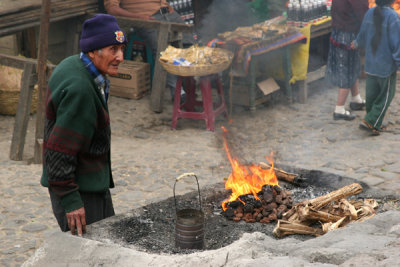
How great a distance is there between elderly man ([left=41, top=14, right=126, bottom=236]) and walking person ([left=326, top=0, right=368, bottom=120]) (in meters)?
6.39

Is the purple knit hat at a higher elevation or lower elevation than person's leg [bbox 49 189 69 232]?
higher

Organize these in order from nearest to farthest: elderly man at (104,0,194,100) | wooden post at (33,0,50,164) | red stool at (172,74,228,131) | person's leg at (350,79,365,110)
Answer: wooden post at (33,0,50,164) < red stool at (172,74,228,131) < person's leg at (350,79,365,110) < elderly man at (104,0,194,100)

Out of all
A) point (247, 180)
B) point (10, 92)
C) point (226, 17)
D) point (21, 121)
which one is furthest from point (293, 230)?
point (226, 17)

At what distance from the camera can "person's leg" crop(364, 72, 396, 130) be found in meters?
8.55

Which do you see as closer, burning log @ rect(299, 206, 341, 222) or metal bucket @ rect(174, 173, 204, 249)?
metal bucket @ rect(174, 173, 204, 249)

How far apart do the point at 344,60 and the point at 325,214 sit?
568 cm

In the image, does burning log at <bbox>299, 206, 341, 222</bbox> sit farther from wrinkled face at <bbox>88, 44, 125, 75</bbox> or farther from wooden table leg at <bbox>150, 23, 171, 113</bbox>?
wooden table leg at <bbox>150, 23, 171, 113</bbox>

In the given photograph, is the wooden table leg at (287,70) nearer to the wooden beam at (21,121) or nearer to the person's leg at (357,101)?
the person's leg at (357,101)

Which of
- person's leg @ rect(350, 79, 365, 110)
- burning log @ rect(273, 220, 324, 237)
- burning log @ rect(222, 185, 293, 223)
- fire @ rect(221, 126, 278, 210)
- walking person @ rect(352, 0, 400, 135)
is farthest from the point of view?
person's leg @ rect(350, 79, 365, 110)

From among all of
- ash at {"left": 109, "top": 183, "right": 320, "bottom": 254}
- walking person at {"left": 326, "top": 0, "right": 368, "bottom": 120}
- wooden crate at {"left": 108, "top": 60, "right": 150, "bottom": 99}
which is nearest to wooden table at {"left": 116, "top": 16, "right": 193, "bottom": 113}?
wooden crate at {"left": 108, "top": 60, "right": 150, "bottom": 99}

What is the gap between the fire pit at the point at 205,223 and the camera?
13.1 feet

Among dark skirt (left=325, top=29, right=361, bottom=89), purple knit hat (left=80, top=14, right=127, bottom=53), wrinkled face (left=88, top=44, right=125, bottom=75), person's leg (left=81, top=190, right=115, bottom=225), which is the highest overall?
purple knit hat (left=80, top=14, right=127, bottom=53)

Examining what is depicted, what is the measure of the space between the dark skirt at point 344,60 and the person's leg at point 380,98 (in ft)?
2.96

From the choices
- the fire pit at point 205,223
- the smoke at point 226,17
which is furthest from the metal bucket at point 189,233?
the smoke at point 226,17
